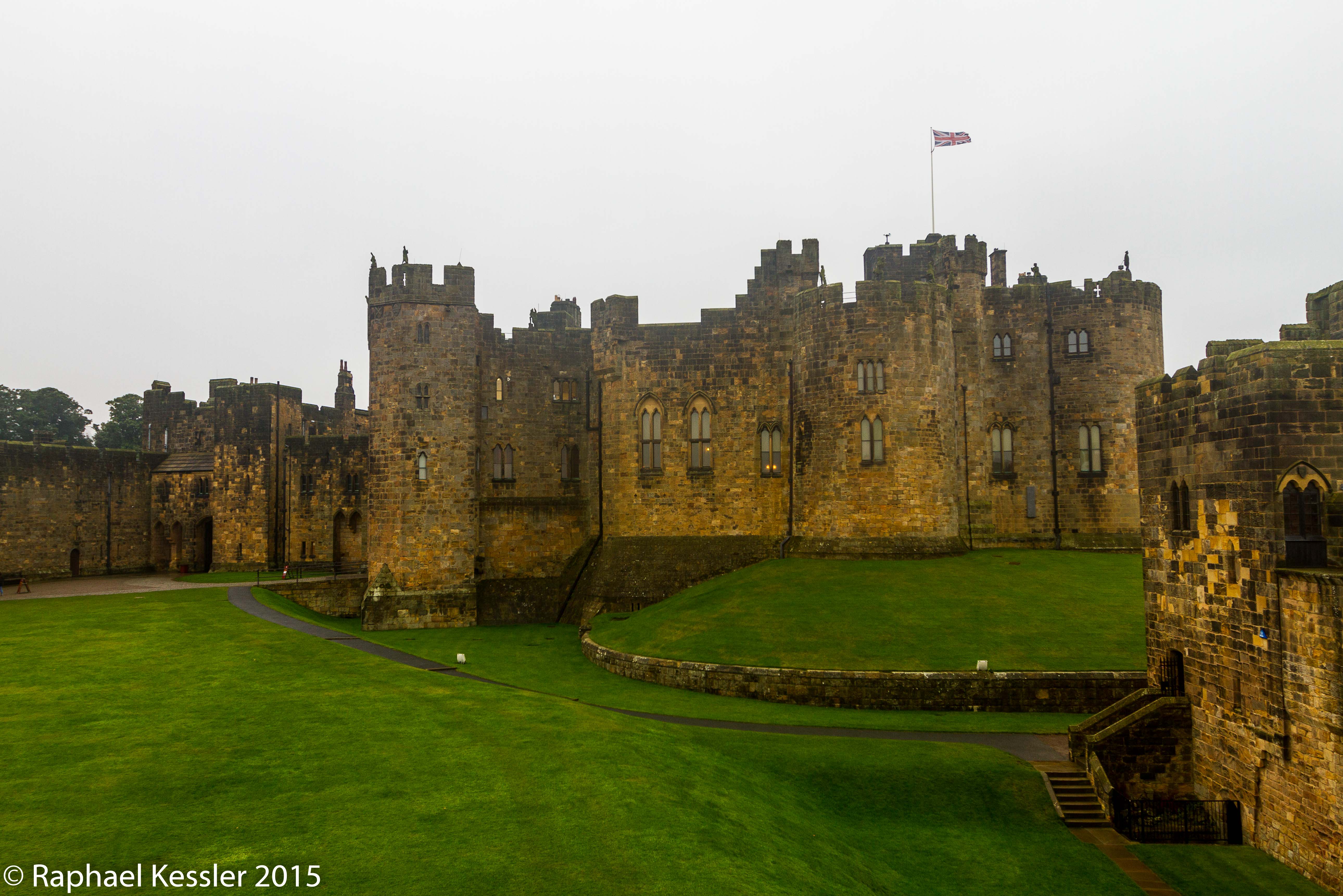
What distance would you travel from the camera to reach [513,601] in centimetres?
3641

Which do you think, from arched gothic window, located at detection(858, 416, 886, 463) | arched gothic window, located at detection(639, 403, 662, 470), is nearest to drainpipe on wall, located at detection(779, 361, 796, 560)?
arched gothic window, located at detection(858, 416, 886, 463)

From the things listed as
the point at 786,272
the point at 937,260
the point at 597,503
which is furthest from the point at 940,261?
the point at 597,503

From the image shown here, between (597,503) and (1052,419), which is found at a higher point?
(1052,419)

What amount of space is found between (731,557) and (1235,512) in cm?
2099

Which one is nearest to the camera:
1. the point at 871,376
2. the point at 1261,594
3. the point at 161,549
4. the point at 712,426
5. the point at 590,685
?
the point at 1261,594

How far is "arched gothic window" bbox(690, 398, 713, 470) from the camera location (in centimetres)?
3505

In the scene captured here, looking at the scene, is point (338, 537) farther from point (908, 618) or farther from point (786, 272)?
point (908, 618)

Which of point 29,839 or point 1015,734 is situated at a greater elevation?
point 29,839

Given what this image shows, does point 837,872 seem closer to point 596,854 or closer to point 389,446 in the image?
point 596,854

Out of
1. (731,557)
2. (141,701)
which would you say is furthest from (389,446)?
(141,701)

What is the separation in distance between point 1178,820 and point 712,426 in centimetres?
2304

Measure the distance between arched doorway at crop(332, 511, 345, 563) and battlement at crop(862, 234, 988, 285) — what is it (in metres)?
30.3

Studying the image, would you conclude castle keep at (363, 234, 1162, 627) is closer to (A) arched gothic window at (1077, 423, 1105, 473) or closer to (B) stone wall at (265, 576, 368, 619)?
(A) arched gothic window at (1077, 423, 1105, 473)

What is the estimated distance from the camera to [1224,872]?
13477mm
